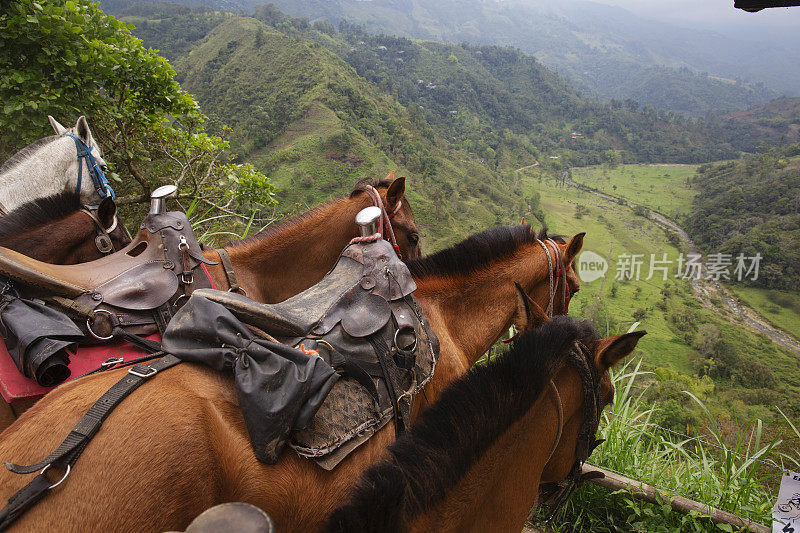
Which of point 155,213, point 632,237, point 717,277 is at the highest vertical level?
point 155,213

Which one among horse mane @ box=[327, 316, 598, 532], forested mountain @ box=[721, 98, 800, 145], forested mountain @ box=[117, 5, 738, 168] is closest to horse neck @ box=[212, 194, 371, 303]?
horse mane @ box=[327, 316, 598, 532]

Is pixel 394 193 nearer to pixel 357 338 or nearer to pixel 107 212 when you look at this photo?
pixel 357 338

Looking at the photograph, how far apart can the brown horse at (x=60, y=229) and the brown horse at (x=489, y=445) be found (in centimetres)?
249

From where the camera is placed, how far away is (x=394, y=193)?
309 centimetres

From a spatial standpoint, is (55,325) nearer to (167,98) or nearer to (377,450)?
(377,450)

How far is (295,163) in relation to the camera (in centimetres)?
3284

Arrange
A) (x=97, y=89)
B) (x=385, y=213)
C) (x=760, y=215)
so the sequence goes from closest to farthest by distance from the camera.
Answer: (x=385, y=213)
(x=97, y=89)
(x=760, y=215)

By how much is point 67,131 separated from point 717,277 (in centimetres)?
5900

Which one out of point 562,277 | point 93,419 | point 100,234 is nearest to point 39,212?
point 100,234

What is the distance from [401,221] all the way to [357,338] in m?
1.51

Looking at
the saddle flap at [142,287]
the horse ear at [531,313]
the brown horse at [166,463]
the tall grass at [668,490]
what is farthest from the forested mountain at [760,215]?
the saddle flap at [142,287]

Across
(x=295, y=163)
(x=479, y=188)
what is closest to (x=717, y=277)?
(x=479, y=188)

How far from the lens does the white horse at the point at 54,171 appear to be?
2.61 m

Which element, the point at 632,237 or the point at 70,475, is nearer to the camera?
the point at 70,475
